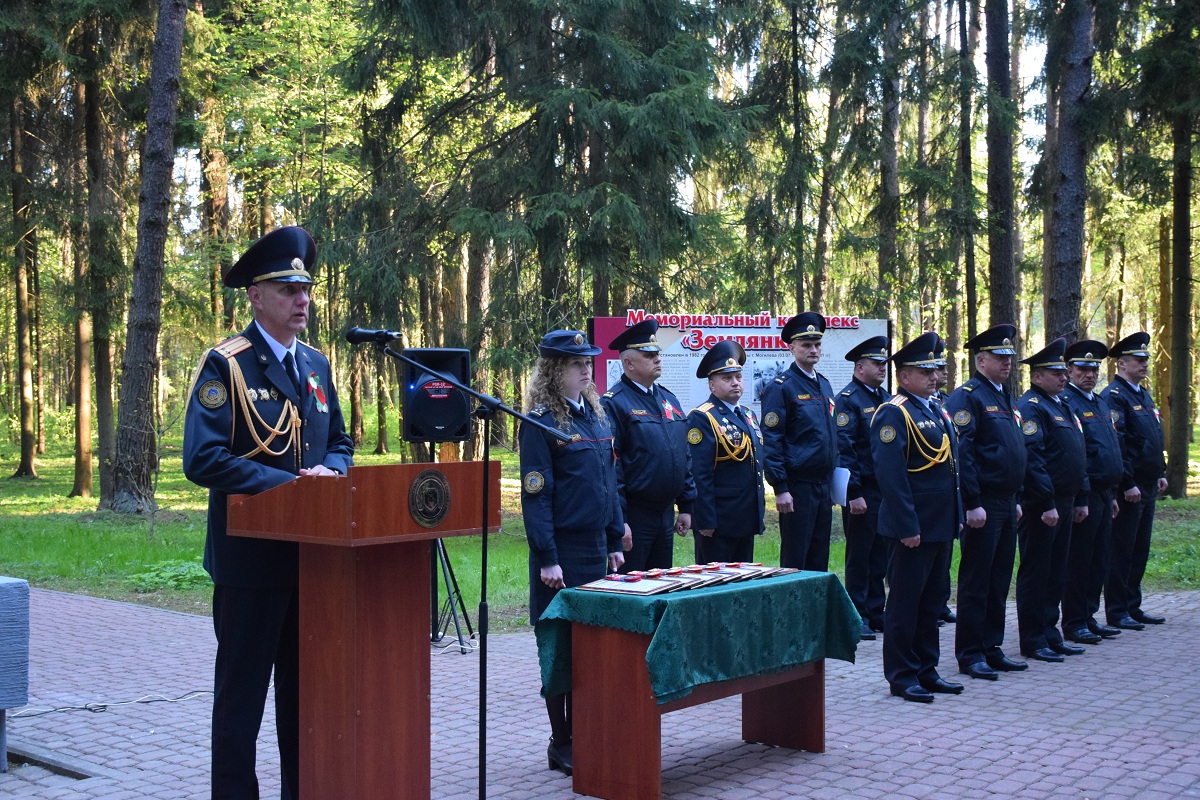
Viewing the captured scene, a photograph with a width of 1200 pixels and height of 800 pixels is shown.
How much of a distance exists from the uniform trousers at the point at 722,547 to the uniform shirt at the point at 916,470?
115 centimetres

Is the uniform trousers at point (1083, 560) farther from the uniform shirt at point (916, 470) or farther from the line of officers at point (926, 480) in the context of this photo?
the uniform shirt at point (916, 470)

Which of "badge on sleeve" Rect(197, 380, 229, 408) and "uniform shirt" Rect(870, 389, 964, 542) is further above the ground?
"badge on sleeve" Rect(197, 380, 229, 408)

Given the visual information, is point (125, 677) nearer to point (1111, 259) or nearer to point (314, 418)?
point (314, 418)

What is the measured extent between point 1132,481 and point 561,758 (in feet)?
21.9

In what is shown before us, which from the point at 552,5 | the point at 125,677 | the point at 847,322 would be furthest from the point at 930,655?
the point at 552,5

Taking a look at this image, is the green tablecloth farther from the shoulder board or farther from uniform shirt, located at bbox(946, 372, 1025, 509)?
uniform shirt, located at bbox(946, 372, 1025, 509)

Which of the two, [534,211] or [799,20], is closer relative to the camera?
A: [534,211]

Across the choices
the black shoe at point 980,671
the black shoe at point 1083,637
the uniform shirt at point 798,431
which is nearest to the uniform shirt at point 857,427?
the uniform shirt at point 798,431

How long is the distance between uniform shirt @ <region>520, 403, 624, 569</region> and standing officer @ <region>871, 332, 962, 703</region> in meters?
2.33

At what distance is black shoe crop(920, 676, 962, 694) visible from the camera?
7.47 m

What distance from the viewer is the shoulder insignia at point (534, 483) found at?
582cm

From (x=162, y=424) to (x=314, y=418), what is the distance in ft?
49.4

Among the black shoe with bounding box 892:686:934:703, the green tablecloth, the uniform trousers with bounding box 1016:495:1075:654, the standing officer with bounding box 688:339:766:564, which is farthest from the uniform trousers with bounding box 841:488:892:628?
the green tablecloth

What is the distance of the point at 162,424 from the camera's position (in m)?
18.3
